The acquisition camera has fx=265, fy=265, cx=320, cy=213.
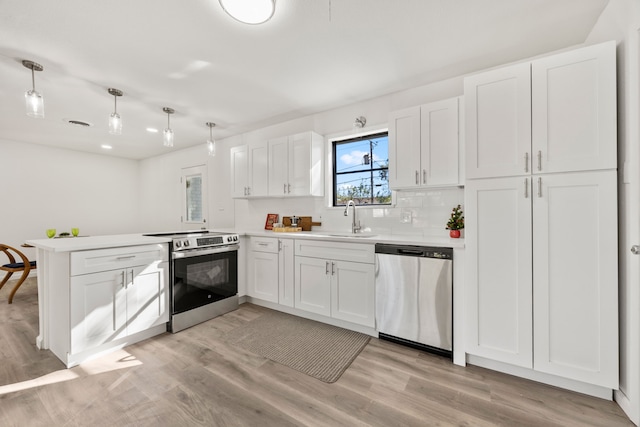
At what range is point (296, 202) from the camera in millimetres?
3838

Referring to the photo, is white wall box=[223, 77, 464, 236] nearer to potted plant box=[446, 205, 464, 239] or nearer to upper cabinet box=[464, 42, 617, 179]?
potted plant box=[446, 205, 464, 239]

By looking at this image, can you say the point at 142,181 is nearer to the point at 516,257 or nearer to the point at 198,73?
the point at 198,73

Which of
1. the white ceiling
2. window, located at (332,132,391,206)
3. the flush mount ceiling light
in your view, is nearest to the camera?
the flush mount ceiling light

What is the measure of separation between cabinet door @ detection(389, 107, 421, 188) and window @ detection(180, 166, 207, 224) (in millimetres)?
3811

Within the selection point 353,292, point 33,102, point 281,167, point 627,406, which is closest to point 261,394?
point 353,292

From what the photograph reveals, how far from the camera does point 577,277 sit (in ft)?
5.64

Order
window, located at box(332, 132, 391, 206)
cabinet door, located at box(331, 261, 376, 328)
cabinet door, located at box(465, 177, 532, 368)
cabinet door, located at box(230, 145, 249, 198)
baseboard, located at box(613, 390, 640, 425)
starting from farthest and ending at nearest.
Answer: cabinet door, located at box(230, 145, 249, 198) → window, located at box(332, 132, 391, 206) → cabinet door, located at box(331, 261, 376, 328) → cabinet door, located at box(465, 177, 532, 368) → baseboard, located at box(613, 390, 640, 425)

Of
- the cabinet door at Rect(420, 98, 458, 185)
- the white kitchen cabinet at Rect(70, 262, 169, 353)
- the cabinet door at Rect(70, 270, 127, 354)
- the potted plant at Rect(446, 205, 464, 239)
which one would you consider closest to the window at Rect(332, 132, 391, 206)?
the cabinet door at Rect(420, 98, 458, 185)

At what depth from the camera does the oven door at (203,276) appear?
9.01 ft

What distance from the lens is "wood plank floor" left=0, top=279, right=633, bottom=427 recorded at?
1.54m

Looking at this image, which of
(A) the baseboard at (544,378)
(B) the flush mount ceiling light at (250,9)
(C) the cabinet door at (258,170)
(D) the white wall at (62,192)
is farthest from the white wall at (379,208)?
(D) the white wall at (62,192)

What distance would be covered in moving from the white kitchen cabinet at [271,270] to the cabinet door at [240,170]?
0.96 meters

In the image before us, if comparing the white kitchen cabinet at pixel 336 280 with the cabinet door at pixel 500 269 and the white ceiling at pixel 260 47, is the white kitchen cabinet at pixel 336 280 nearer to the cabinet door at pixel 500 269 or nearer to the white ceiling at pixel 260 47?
the cabinet door at pixel 500 269

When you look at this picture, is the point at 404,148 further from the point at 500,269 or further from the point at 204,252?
the point at 204,252
